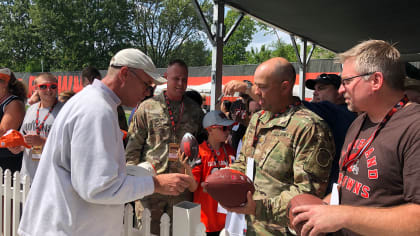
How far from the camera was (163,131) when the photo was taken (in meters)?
3.08

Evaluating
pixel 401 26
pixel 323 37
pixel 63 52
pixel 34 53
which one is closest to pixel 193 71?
pixel 323 37

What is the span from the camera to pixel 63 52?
37.5 metres

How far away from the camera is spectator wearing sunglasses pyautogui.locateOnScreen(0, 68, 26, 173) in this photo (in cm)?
364

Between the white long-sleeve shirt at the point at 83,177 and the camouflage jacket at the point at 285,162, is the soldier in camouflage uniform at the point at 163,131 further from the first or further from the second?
the white long-sleeve shirt at the point at 83,177

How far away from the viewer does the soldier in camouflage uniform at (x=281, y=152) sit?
1770mm

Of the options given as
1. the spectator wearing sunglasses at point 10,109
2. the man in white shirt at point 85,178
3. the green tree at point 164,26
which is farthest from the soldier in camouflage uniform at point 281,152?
the green tree at point 164,26

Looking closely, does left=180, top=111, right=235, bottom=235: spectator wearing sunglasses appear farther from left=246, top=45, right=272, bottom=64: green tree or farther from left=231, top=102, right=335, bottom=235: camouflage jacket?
left=246, top=45, right=272, bottom=64: green tree

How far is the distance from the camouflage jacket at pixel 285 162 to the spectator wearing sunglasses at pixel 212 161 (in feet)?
2.92

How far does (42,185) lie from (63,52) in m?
41.0

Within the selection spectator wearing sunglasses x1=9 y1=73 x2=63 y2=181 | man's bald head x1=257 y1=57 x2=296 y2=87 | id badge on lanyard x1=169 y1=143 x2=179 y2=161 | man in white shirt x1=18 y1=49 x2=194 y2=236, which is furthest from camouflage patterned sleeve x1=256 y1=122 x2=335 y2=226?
spectator wearing sunglasses x1=9 y1=73 x2=63 y2=181

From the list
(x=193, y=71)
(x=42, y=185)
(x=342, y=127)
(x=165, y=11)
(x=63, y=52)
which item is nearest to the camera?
(x=42, y=185)

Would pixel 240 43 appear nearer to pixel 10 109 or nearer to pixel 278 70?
pixel 10 109

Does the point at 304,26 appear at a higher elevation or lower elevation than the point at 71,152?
higher

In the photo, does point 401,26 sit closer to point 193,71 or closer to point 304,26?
point 304,26
